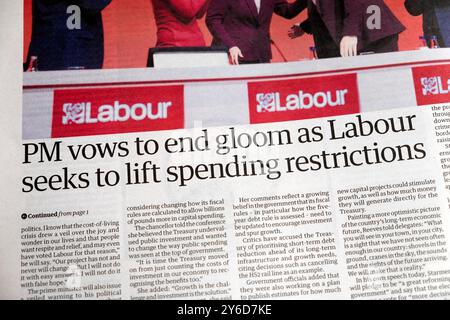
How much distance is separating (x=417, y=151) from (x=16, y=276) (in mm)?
577

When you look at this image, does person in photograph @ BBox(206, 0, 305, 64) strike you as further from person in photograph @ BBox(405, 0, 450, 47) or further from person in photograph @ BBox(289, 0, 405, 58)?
person in photograph @ BBox(405, 0, 450, 47)

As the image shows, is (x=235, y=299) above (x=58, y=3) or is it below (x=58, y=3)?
below

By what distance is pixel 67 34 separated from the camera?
72 cm

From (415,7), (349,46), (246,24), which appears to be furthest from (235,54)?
(415,7)

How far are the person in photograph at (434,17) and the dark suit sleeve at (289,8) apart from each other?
0.52 ft

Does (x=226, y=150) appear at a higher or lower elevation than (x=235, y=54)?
lower

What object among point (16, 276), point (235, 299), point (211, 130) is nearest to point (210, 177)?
point (211, 130)

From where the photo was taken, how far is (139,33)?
2.39 ft

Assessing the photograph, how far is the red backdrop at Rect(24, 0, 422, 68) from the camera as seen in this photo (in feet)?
2.35

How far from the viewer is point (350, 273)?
643 mm

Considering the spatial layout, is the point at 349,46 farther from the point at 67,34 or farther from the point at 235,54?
the point at 67,34

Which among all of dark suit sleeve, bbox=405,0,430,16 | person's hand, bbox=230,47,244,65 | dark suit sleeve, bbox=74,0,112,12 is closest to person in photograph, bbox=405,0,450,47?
dark suit sleeve, bbox=405,0,430,16

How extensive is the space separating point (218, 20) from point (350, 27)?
0.20 meters
